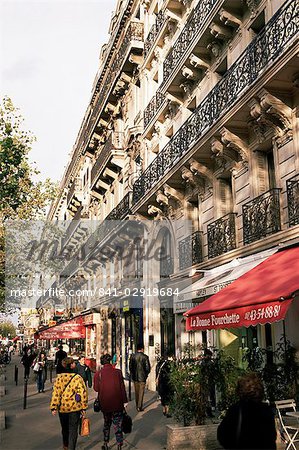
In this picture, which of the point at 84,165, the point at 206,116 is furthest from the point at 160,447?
the point at 84,165

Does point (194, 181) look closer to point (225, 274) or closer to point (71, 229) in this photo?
point (225, 274)

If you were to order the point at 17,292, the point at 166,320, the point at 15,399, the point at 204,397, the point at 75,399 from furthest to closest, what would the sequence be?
the point at 17,292, the point at 166,320, the point at 15,399, the point at 204,397, the point at 75,399

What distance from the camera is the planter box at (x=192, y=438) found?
30.1 ft

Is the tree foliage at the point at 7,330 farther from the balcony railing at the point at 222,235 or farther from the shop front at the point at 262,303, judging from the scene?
Result: the shop front at the point at 262,303

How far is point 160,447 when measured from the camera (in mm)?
10180

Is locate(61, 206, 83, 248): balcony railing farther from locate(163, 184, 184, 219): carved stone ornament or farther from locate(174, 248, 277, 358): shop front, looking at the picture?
locate(174, 248, 277, 358): shop front

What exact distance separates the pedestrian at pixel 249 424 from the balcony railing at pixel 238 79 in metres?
8.27

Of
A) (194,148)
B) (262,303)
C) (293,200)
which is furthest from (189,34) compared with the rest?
(262,303)

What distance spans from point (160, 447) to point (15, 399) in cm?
1137

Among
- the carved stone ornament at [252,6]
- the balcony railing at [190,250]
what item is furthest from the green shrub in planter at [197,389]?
the carved stone ornament at [252,6]

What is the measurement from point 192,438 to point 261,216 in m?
5.73

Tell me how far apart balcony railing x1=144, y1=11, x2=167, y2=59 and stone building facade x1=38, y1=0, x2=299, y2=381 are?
0.08m

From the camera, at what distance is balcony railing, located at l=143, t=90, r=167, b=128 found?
22547 millimetres

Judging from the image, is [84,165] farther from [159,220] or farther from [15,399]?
[15,399]
